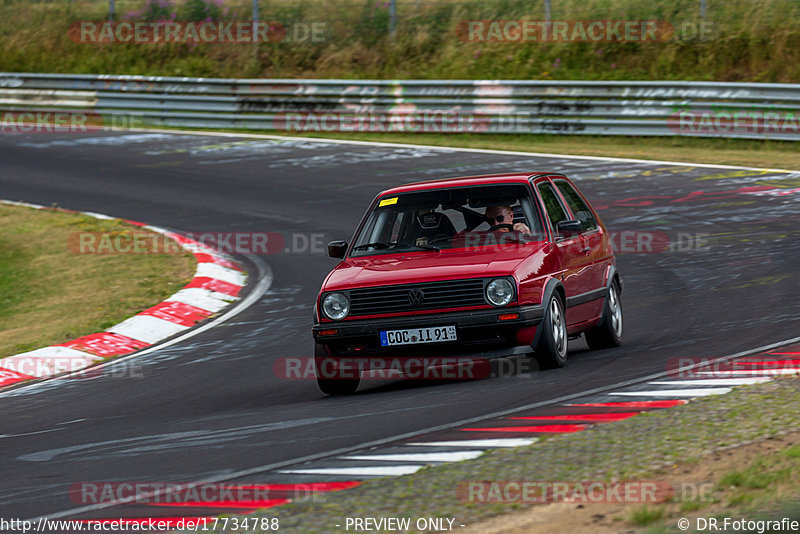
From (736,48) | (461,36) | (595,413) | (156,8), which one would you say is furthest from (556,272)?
(156,8)

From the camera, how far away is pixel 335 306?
810cm

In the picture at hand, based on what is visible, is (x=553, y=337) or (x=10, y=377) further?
(x=10, y=377)

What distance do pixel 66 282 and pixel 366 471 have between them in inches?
350

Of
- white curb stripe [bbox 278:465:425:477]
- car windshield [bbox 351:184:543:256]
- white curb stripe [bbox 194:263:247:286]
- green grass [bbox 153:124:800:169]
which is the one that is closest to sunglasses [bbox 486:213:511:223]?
car windshield [bbox 351:184:543:256]

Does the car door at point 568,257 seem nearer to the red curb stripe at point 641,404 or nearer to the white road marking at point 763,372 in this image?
A: the white road marking at point 763,372

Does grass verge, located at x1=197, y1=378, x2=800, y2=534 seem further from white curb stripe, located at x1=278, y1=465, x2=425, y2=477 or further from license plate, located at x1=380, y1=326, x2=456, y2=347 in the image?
license plate, located at x1=380, y1=326, x2=456, y2=347

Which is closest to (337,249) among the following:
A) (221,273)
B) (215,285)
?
(215,285)

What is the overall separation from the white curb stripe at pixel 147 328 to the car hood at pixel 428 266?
3080 millimetres

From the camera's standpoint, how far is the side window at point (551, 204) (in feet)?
30.0

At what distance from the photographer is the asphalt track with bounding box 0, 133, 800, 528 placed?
6.58m

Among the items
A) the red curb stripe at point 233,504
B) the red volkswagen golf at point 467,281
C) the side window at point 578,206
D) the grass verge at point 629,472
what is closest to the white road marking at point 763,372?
the grass verge at point 629,472

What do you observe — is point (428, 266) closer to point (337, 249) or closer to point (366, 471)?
point (337, 249)

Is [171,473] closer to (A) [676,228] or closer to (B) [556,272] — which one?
(B) [556,272]

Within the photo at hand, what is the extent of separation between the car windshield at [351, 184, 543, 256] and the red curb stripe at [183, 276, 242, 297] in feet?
13.3
